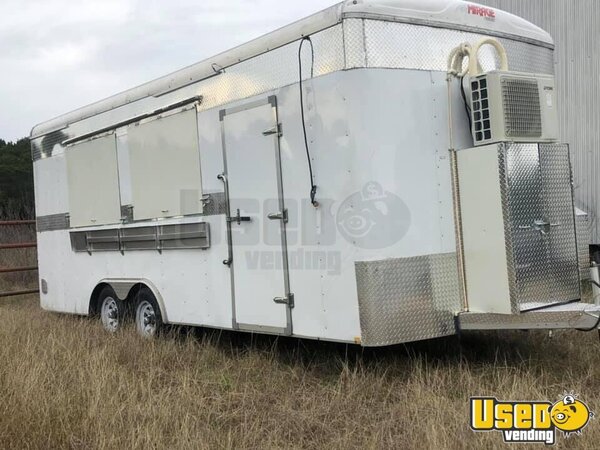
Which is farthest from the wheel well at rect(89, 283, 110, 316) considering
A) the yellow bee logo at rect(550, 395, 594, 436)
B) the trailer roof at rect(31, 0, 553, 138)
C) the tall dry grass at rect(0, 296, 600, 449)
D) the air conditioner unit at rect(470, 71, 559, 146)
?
the yellow bee logo at rect(550, 395, 594, 436)

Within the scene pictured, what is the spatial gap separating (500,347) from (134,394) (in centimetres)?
307

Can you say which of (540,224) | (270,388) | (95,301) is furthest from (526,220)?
(95,301)

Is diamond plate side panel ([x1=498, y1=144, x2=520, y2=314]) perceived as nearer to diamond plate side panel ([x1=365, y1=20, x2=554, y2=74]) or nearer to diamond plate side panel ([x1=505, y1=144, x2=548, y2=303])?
diamond plate side panel ([x1=505, y1=144, x2=548, y2=303])

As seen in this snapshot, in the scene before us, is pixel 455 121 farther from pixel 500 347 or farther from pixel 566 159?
pixel 500 347

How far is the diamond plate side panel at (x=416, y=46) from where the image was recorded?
4.89 metres

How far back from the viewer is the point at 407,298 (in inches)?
190

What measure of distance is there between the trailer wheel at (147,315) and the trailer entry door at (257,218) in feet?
4.65

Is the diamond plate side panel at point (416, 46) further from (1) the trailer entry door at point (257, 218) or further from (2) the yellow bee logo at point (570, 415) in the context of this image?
(2) the yellow bee logo at point (570, 415)

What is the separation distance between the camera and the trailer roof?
490 centimetres

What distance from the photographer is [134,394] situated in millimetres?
4812

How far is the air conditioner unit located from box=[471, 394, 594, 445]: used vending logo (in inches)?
73.4

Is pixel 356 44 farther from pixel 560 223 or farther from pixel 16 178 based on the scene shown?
pixel 16 178

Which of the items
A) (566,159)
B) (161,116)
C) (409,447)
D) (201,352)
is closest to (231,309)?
(201,352)

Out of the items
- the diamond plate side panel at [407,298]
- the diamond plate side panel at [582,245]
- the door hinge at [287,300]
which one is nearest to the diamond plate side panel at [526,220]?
the diamond plate side panel at [407,298]
